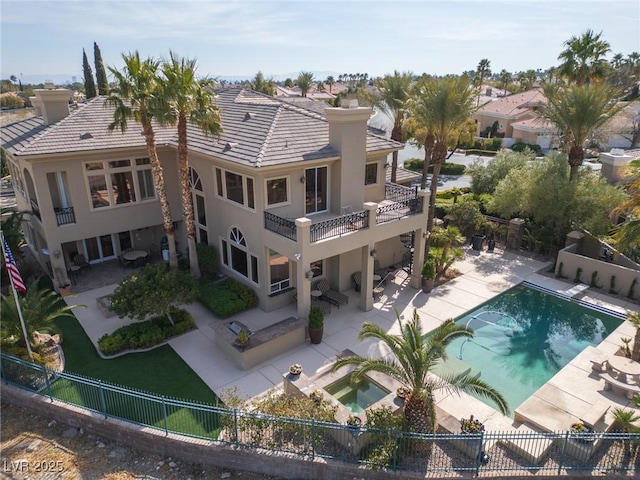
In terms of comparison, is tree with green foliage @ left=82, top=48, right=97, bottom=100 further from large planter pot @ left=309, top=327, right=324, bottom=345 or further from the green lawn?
large planter pot @ left=309, top=327, right=324, bottom=345

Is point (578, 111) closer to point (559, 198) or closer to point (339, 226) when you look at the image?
point (559, 198)

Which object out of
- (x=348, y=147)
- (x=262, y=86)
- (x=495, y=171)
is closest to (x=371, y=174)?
(x=348, y=147)

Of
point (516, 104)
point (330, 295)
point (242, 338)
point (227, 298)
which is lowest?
point (330, 295)

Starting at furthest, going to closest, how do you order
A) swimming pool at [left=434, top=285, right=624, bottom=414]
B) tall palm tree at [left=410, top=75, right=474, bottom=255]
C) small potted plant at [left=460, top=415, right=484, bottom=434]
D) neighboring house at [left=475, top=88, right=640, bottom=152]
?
1. neighboring house at [left=475, top=88, right=640, bottom=152]
2. tall palm tree at [left=410, top=75, right=474, bottom=255]
3. swimming pool at [left=434, top=285, right=624, bottom=414]
4. small potted plant at [left=460, top=415, right=484, bottom=434]

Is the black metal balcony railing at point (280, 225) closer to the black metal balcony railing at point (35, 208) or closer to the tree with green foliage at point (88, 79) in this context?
the black metal balcony railing at point (35, 208)

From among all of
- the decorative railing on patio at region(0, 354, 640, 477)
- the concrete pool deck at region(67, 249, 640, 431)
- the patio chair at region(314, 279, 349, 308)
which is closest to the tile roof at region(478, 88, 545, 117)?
the concrete pool deck at region(67, 249, 640, 431)

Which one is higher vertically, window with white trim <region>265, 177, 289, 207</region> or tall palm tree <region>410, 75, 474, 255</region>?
tall palm tree <region>410, 75, 474, 255</region>

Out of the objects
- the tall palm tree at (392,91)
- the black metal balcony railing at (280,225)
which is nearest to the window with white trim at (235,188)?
the black metal balcony railing at (280,225)
